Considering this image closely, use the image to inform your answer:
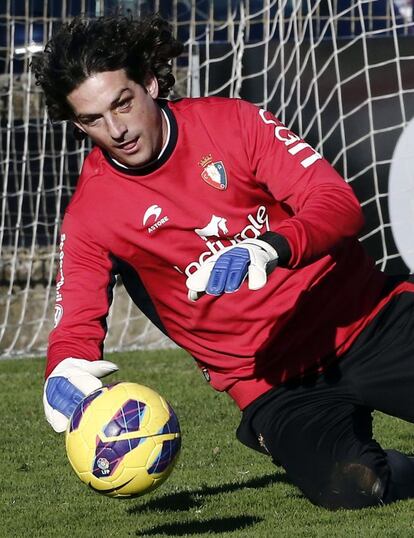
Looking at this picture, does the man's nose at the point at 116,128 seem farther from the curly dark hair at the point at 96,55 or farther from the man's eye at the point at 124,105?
the curly dark hair at the point at 96,55

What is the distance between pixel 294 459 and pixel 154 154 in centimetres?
124

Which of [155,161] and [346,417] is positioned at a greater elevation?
[155,161]

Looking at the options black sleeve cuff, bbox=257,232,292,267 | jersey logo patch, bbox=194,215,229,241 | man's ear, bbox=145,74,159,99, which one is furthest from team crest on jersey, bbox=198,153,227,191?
black sleeve cuff, bbox=257,232,292,267

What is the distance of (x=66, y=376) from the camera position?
4.48m

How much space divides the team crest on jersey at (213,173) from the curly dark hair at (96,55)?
37 centimetres

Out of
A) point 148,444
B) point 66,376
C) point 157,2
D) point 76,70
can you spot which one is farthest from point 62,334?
point 157,2

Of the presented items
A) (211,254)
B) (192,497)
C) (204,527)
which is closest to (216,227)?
(211,254)

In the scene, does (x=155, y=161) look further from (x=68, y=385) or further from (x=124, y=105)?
(x=68, y=385)

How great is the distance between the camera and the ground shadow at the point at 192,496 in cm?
518

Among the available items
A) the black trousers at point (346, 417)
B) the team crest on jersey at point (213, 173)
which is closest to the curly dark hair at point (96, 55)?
the team crest on jersey at point (213, 173)

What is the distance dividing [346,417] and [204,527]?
67 cm

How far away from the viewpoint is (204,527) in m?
4.81

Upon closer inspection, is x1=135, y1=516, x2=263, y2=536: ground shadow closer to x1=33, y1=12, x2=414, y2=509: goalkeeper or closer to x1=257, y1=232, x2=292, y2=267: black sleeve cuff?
x1=33, y1=12, x2=414, y2=509: goalkeeper

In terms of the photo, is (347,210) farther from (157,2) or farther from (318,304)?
(157,2)
